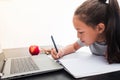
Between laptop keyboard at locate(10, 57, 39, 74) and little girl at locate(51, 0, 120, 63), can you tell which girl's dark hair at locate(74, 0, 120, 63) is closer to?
little girl at locate(51, 0, 120, 63)

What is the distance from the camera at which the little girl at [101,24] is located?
21.6 inches

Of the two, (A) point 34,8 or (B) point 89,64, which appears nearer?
(B) point 89,64

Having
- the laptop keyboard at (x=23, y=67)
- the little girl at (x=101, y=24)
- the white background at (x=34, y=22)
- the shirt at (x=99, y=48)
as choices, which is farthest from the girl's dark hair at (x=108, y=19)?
the white background at (x=34, y=22)

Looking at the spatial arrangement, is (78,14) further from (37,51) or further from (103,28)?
(37,51)

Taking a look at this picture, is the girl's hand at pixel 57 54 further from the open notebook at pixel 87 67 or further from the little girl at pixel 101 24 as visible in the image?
the open notebook at pixel 87 67

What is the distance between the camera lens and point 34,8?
1056 millimetres

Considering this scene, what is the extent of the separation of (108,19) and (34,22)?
0.60 metres

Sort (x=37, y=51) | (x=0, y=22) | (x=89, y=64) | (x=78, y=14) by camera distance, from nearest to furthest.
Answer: (x=89, y=64) → (x=78, y=14) → (x=37, y=51) → (x=0, y=22)

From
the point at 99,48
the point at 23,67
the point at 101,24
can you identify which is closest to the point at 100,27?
the point at 101,24

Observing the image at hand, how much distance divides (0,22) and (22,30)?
0.14m

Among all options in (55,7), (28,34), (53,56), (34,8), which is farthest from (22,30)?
(53,56)

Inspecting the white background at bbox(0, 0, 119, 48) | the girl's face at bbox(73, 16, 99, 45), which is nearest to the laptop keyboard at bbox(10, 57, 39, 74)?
the girl's face at bbox(73, 16, 99, 45)

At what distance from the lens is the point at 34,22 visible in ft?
3.46

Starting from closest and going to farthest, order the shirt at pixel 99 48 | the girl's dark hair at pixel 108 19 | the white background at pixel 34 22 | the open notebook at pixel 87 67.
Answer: the open notebook at pixel 87 67
the girl's dark hair at pixel 108 19
the shirt at pixel 99 48
the white background at pixel 34 22
